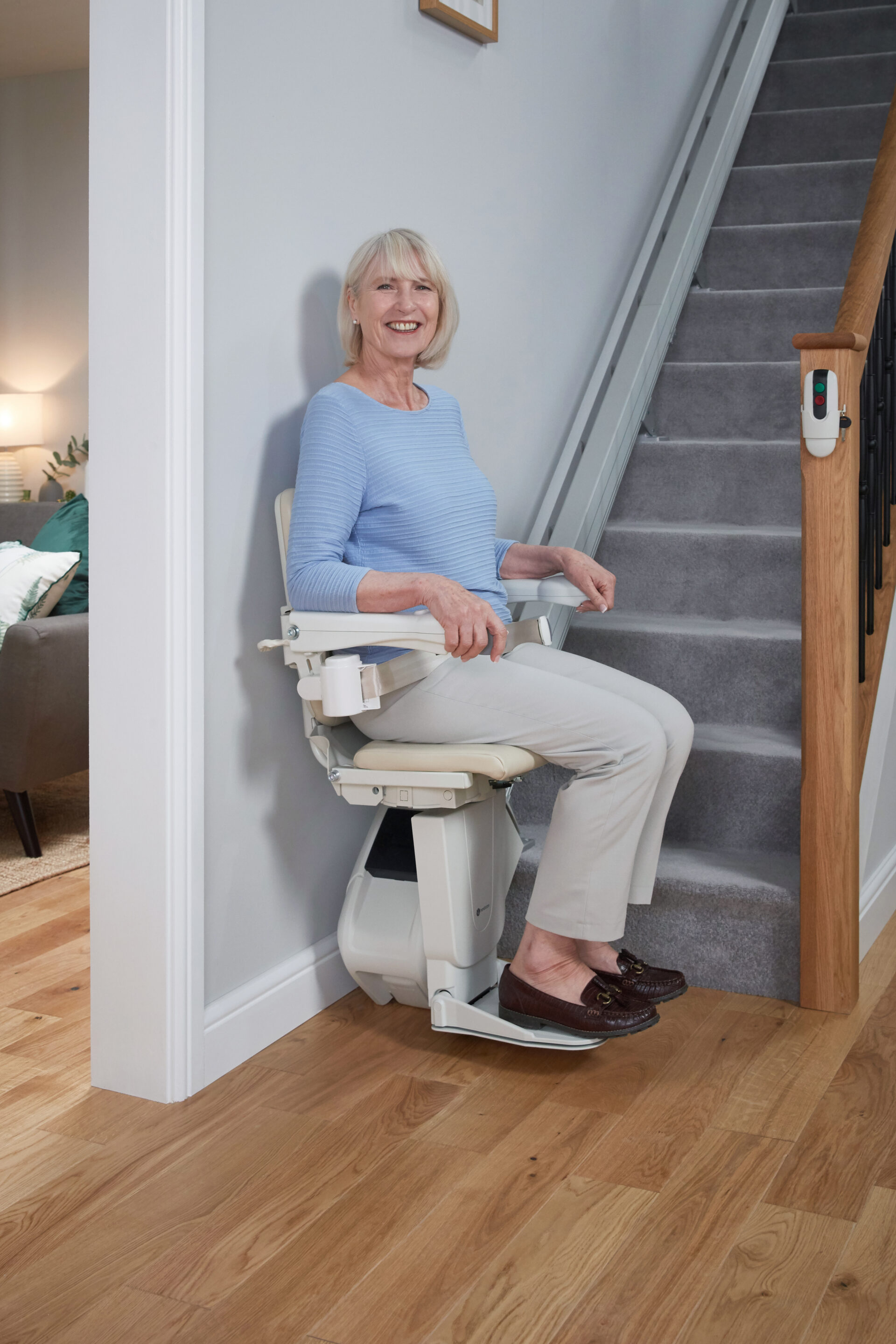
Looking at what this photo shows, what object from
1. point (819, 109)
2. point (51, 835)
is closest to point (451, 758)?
point (51, 835)

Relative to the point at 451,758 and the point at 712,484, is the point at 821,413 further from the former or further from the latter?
the point at 712,484

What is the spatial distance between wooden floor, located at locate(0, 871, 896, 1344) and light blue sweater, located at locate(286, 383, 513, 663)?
712 mm

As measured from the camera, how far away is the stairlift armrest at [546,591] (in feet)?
6.97

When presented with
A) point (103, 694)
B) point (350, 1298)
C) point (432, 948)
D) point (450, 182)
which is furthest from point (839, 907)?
point (450, 182)

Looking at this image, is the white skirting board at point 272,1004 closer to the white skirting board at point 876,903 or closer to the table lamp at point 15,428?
the white skirting board at point 876,903

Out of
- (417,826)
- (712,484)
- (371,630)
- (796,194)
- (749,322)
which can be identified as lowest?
(417,826)

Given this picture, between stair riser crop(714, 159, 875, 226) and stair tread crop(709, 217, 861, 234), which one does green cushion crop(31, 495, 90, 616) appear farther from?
stair riser crop(714, 159, 875, 226)

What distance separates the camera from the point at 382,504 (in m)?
1.92

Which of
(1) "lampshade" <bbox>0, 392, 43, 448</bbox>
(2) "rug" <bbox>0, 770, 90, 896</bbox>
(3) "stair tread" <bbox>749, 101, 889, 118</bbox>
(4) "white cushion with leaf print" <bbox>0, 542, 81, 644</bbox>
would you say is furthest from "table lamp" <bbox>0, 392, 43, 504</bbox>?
(3) "stair tread" <bbox>749, 101, 889, 118</bbox>

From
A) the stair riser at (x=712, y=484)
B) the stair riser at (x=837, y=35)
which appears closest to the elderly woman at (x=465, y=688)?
the stair riser at (x=712, y=484)

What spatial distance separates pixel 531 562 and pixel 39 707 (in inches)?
56.1

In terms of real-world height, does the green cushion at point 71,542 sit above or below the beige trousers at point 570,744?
above

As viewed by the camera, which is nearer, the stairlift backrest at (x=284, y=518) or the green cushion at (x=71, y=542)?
the stairlift backrest at (x=284, y=518)

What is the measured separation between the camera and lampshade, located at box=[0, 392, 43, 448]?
18.8ft
